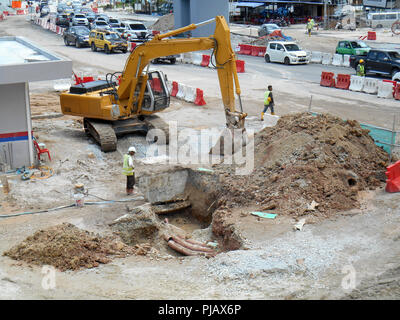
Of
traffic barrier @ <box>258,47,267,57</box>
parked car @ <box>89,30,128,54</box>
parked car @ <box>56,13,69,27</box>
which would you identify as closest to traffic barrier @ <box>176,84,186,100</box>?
traffic barrier @ <box>258,47,267,57</box>

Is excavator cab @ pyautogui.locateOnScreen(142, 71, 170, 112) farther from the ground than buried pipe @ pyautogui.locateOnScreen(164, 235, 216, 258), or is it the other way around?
excavator cab @ pyautogui.locateOnScreen(142, 71, 170, 112)

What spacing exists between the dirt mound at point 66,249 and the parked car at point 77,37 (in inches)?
1453

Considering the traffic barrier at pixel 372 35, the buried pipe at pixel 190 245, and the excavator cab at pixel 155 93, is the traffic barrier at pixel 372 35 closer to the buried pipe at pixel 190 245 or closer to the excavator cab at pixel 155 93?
the excavator cab at pixel 155 93

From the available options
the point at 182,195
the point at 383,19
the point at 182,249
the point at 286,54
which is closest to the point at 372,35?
the point at 383,19

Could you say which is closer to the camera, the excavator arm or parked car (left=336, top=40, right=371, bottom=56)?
the excavator arm

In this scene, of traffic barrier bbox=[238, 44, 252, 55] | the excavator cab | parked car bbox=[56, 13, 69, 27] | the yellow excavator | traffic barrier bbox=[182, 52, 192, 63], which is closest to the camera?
the yellow excavator

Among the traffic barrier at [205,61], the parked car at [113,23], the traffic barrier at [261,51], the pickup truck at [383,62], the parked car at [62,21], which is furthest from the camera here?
the parked car at [62,21]

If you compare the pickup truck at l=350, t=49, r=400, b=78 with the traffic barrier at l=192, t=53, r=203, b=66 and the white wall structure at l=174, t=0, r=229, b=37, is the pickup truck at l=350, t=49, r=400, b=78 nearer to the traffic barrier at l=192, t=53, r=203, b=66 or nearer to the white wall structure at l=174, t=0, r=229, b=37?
the traffic barrier at l=192, t=53, r=203, b=66

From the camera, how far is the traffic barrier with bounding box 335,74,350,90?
93.0 ft

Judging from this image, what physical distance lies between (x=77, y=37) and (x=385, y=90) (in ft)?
96.8

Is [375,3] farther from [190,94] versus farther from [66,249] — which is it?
[66,249]

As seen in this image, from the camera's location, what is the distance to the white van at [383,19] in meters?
52.3

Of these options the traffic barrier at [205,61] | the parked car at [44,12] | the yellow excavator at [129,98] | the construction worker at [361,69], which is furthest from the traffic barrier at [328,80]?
the parked car at [44,12]

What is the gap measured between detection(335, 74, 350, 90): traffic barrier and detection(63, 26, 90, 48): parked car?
25210mm
